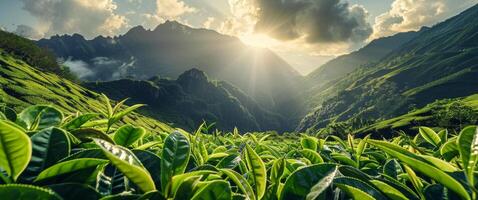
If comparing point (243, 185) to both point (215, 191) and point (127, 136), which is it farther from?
point (127, 136)

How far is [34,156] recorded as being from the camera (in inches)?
54.0

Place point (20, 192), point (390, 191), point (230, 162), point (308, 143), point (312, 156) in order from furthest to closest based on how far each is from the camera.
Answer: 1. point (308, 143)
2. point (312, 156)
3. point (230, 162)
4. point (390, 191)
5. point (20, 192)

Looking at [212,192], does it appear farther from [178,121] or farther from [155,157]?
[178,121]

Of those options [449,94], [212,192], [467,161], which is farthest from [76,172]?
[449,94]

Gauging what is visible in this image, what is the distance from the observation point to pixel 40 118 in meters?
2.40

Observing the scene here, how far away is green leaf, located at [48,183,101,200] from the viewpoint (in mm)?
1116

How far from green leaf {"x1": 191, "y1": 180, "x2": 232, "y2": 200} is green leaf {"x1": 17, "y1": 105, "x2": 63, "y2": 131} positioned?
158 cm

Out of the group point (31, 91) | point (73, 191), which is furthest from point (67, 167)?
point (31, 91)

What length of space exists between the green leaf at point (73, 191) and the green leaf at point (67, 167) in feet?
0.34

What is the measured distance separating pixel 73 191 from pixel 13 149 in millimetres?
218

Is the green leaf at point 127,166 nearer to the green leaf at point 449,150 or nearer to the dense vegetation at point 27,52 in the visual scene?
the green leaf at point 449,150

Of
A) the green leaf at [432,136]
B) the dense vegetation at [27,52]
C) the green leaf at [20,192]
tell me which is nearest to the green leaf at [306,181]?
the green leaf at [20,192]

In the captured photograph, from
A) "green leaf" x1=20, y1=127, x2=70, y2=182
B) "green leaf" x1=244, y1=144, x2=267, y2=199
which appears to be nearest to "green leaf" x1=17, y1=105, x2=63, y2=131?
"green leaf" x1=20, y1=127, x2=70, y2=182

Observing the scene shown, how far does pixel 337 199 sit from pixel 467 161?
0.47 meters
